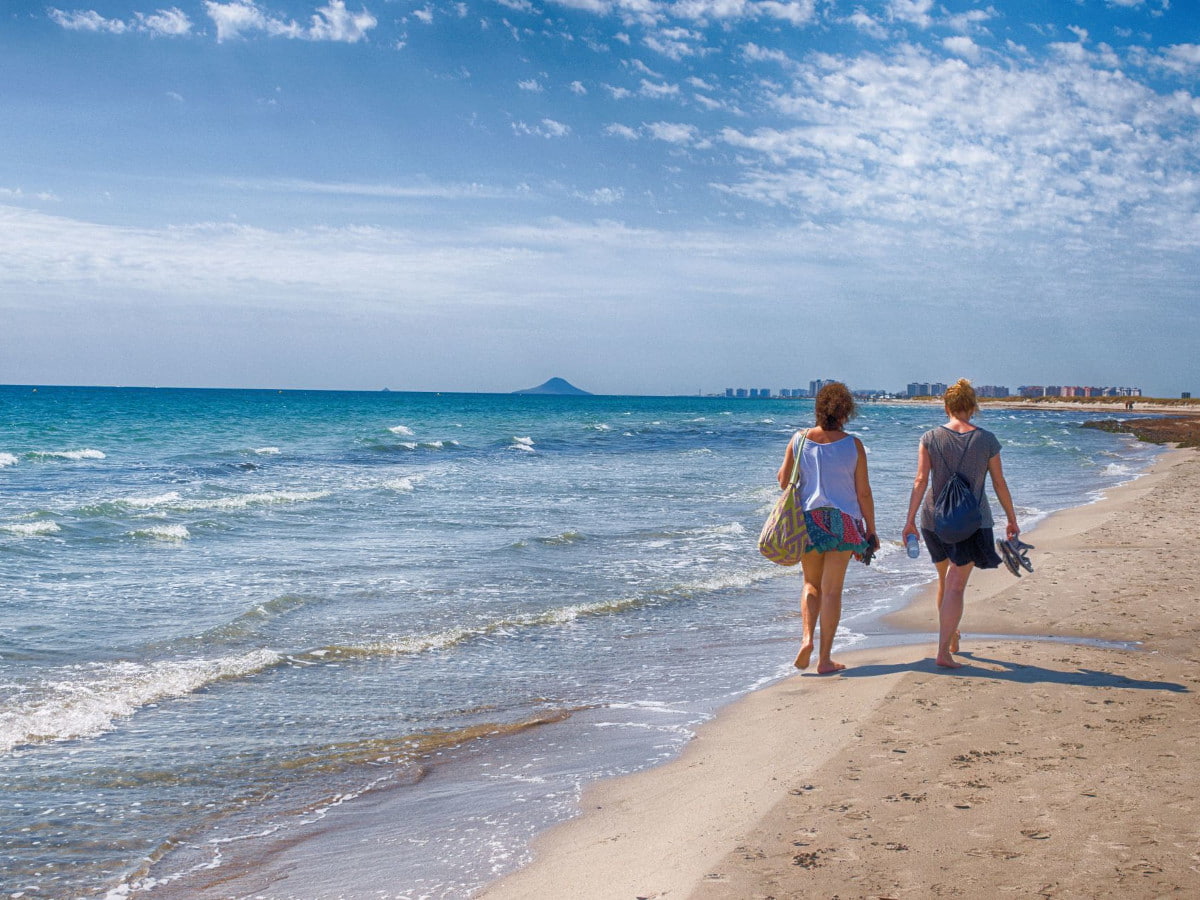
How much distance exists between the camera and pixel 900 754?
176 inches

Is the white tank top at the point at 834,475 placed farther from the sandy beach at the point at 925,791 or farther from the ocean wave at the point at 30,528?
the ocean wave at the point at 30,528

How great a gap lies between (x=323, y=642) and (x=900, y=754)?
4935mm

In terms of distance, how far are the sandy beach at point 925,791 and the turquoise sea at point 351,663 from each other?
45cm

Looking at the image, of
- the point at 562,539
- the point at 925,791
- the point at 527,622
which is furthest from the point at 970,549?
the point at 562,539

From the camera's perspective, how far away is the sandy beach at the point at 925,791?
10.6 feet

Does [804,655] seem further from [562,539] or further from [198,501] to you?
[198,501]

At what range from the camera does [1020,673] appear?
19.3 feet

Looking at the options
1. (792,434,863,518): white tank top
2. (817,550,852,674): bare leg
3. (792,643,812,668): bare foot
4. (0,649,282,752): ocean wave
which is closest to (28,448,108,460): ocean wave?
(0,649,282,752): ocean wave

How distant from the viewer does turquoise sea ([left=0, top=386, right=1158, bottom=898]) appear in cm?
424

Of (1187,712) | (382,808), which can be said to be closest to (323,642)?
(382,808)

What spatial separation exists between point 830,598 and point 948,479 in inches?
41.9

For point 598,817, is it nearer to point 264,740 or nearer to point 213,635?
point 264,740

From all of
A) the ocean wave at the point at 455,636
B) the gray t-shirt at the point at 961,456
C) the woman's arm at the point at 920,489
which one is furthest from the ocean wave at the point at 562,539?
the gray t-shirt at the point at 961,456

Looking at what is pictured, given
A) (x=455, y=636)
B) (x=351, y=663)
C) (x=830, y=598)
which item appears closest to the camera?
(x=830, y=598)
